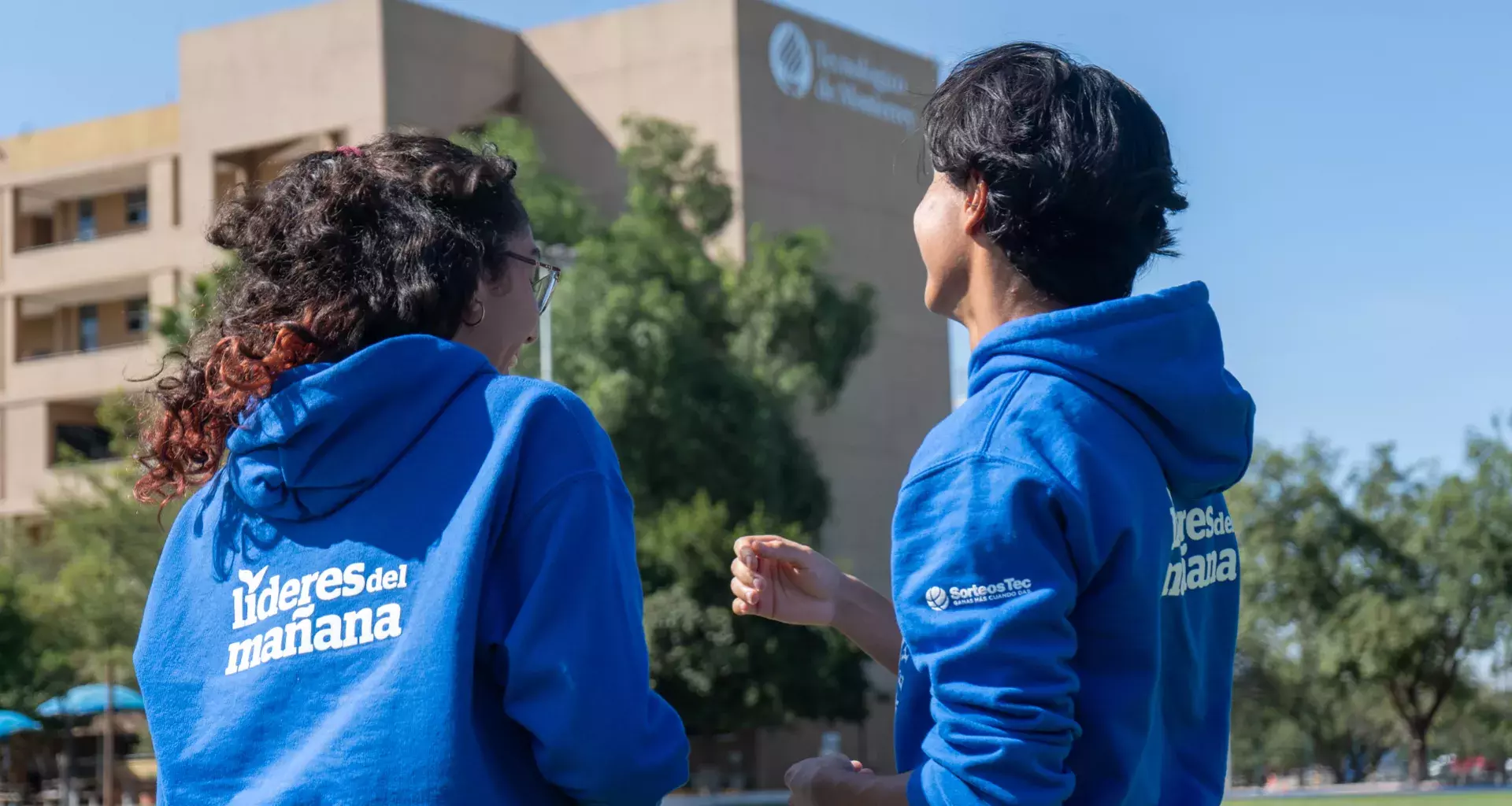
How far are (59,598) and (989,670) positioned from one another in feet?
123

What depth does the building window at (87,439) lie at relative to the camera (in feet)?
170

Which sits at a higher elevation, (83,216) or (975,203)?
(83,216)

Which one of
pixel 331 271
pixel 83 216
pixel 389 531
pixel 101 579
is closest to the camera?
pixel 389 531

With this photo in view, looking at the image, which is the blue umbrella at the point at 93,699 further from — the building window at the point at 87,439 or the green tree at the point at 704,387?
the building window at the point at 87,439

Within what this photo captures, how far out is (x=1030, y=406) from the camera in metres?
2.35

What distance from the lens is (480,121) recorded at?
49.8 metres

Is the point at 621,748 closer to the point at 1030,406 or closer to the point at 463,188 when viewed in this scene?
the point at 1030,406

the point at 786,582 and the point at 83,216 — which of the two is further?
the point at 83,216

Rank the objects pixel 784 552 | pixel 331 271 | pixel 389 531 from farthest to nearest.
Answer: pixel 784 552 < pixel 331 271 < pixel 389 531

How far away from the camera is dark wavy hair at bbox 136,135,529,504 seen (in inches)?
104

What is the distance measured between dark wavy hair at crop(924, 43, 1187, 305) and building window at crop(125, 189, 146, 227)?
55128mm

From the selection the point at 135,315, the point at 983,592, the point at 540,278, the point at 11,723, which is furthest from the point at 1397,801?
the point at 135,315

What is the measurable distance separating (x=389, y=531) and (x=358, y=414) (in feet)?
0.59

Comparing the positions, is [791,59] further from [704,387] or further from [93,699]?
[93,699]
